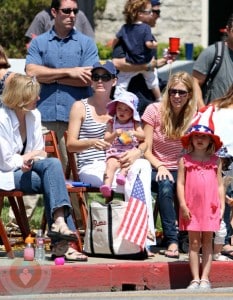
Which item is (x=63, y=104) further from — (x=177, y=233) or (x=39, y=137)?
(x=177, y=233)

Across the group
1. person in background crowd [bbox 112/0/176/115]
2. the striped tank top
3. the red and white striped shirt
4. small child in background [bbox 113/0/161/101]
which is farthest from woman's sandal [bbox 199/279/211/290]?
small child in background [bbox 113/0/161/101]

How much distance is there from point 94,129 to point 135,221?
1155 millimetres

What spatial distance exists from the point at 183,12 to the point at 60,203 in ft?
61.4

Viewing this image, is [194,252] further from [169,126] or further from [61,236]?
[169,126]

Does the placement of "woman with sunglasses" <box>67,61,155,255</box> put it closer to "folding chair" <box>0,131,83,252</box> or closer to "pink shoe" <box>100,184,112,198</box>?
"pink shoe" <box>100,184,112,198</box>

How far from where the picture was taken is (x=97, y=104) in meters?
11.6

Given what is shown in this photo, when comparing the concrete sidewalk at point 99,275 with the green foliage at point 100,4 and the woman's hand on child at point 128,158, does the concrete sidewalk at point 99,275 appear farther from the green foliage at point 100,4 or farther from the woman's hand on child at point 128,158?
the green foliage at point 100,4

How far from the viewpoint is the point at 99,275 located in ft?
34.2

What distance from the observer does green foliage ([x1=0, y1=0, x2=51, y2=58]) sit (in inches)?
829

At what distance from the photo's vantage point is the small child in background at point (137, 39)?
13.3m

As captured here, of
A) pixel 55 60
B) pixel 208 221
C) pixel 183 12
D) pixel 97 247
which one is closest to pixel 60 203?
pixel 97 247

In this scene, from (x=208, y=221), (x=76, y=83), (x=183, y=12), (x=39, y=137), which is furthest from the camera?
(x=183, y=12)

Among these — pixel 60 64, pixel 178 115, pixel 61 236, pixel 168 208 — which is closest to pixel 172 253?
pixel 168 208

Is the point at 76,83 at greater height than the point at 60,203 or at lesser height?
greater
